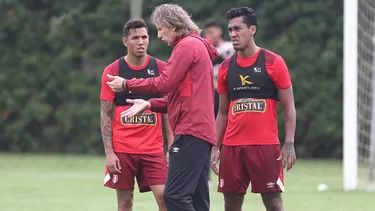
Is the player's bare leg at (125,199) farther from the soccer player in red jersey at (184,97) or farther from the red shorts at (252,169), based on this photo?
the soccer player in red jersey at (184,97)

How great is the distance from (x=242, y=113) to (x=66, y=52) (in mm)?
16456

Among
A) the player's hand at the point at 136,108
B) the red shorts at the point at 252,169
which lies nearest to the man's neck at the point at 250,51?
the red shorts at the point at 252,169

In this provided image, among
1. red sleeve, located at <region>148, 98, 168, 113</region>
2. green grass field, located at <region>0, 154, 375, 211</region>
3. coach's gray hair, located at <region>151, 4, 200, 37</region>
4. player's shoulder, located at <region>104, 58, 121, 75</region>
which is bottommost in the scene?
green grass field, located at <region>0, 154, 375, 211</region>

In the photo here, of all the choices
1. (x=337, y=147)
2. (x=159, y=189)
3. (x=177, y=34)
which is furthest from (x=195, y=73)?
(x=337, y=147)

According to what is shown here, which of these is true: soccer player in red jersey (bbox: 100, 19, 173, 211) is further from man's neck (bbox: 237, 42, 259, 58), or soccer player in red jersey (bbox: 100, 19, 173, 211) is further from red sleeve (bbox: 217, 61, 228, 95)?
man's neck (bbox: 237, 42, 259, 58)

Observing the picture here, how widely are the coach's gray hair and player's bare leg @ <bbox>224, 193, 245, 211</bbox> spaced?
167 centimetres

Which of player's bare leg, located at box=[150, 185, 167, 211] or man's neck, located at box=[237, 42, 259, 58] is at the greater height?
man's neck, located at box=[237, 42, 259, 58]

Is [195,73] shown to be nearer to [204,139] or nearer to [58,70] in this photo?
[204,139]

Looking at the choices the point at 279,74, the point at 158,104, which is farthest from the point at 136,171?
the point at 279,74

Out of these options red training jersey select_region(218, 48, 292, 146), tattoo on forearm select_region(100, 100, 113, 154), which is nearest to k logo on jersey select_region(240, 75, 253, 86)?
red training jersey select_region(218, 48, 292, 146)

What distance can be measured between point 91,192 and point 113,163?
16.4ft

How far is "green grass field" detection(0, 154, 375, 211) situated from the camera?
10.9m

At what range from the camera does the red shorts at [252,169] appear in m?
7.57

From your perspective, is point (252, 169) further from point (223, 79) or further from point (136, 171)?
point (136, 171)
